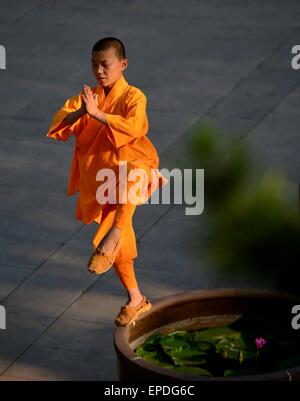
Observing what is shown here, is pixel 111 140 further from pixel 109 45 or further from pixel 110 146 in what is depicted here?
pixel 109 45

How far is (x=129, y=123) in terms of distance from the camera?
6.11 metres

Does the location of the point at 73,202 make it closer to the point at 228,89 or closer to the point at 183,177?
the point at 228,89

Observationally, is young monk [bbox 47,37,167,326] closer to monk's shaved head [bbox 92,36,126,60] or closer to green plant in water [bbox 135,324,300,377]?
monk's shaved head [bbox 92,36,126,60]

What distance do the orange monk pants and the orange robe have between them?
4 cm

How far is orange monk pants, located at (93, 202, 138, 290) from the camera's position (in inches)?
247

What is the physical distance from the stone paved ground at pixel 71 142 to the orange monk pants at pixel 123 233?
2.20 feet

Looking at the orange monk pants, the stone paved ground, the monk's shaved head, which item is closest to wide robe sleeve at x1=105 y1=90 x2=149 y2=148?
the monk's shaved head

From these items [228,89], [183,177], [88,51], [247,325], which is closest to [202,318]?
[247,325]

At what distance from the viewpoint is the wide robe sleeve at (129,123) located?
6066mm

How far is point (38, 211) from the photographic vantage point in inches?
404

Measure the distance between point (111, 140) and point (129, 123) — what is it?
129 mm

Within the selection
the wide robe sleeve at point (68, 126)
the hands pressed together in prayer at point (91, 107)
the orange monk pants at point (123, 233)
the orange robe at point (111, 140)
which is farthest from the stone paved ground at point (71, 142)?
the wide robe sleeve at point (68, 126)
